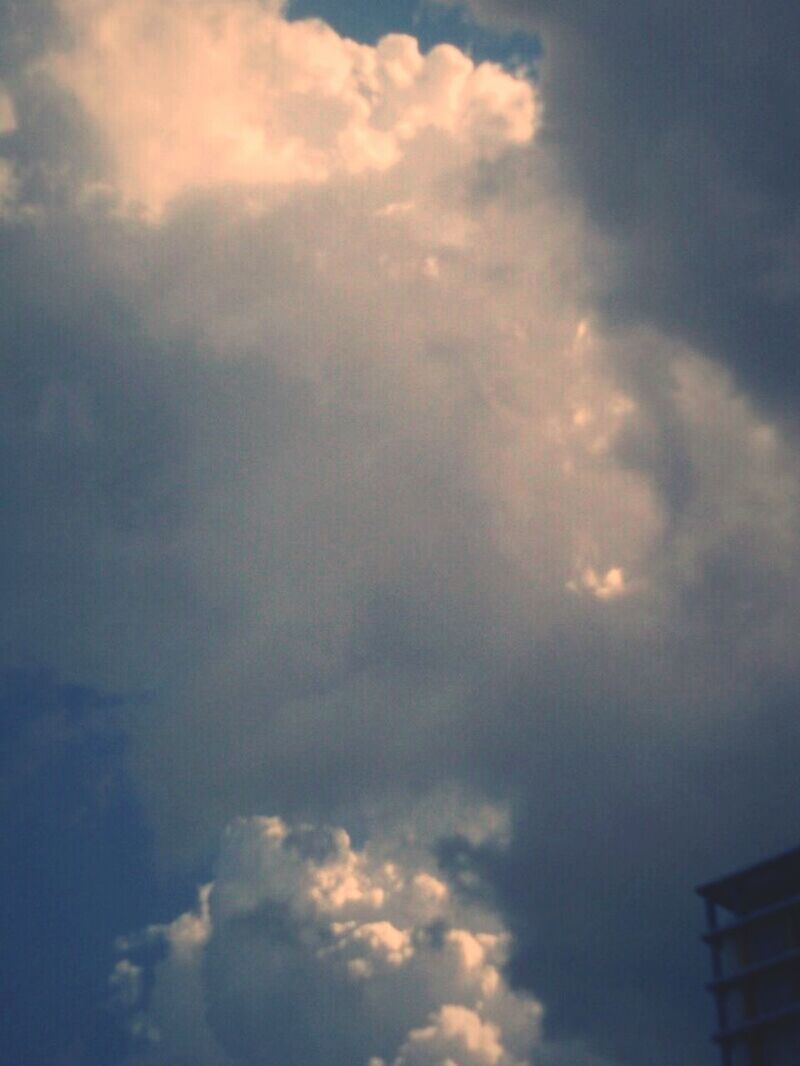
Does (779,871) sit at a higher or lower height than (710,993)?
higher

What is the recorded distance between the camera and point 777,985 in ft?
281

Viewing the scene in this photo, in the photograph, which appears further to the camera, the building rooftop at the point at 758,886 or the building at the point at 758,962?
the building rooftop at the point at 758,886

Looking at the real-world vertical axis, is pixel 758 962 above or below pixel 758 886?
below

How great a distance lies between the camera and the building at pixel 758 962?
275 feet

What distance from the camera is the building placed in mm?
83875

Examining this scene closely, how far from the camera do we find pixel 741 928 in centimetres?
9044

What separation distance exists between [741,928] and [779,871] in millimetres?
6171

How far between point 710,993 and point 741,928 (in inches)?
241

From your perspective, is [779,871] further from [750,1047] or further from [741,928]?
[750,1047]

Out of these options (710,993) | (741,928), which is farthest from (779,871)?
(710,993)

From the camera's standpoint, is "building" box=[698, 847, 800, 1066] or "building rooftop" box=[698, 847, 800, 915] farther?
"building rooftop" box=[698, 847, 800, 915]

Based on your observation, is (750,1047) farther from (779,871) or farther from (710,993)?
(779,871)

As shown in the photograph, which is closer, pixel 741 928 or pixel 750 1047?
pixel 750 1047

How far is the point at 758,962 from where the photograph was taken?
88312 millimetres
